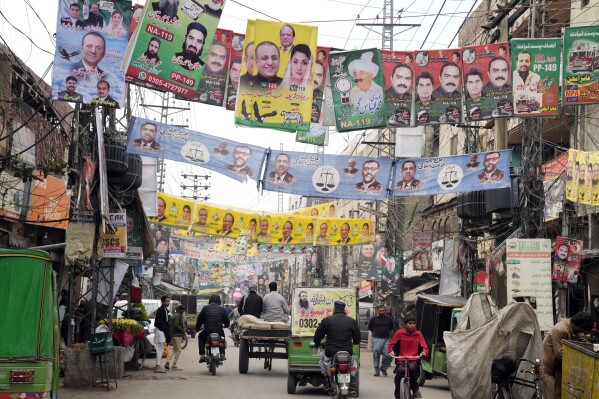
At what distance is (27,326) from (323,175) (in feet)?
35.8

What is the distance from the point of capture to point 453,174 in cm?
2088

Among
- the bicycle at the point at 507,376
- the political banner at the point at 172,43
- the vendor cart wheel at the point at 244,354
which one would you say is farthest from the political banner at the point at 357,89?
the bicycle at the point at 507,376

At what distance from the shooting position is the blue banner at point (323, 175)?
20594 millimetres

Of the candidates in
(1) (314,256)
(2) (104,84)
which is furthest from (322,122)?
(1) (314,256)

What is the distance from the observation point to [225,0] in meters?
17.2

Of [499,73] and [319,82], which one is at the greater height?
[499,73]

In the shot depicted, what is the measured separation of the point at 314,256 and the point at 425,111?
1907 inches

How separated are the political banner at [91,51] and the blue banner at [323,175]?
484 centimetres

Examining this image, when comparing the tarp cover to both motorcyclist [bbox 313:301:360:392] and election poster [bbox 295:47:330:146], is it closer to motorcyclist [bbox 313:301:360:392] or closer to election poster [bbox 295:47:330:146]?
motorcyclist [bbox 313:301:360:392]

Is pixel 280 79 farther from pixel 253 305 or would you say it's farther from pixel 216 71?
pixel 253 305

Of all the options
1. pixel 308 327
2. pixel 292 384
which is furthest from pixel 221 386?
pixel 308 327

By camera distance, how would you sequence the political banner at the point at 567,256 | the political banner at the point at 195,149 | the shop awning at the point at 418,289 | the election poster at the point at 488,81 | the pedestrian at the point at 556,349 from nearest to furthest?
the pedestrian at the point at 556,349 < the election poster at the point at 488,81 < the political banner at the point at 195,149 < the political banner at the point at 567,256 < the shop awning at the point at 418,289

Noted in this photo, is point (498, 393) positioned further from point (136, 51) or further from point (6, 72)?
point (6, 72)

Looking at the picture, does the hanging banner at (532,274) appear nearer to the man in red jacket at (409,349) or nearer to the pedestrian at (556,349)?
the man in red jacket at (409,349)
